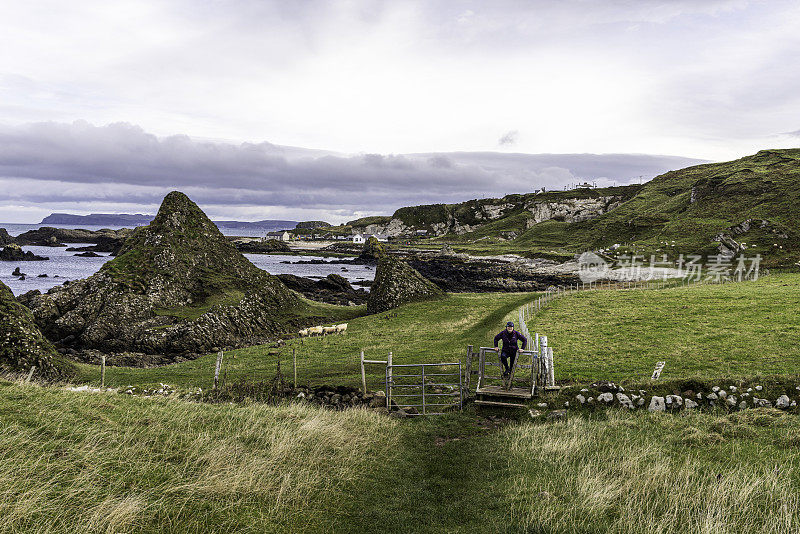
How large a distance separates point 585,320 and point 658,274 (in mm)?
56139

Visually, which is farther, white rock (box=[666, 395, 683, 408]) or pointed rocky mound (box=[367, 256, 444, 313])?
pointed rocky mound (box=[367, 256, 444, 313])

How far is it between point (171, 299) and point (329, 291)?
1361 inches

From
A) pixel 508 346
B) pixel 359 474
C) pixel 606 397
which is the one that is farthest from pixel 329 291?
pixel 359 474

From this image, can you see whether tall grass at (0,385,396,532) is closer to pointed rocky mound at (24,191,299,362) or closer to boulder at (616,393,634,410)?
boulder at (616,393,634,410)

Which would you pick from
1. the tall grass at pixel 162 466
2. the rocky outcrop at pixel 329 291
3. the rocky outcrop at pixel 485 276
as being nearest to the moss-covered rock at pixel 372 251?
the rocky outcrop at pixel 485 276

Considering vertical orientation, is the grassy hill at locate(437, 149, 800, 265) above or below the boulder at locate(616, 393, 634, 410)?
above

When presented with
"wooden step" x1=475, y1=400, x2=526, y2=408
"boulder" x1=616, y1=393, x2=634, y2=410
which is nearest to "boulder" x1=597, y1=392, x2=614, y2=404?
"boulder" x1=616, y1=393, x2=634, y2=410

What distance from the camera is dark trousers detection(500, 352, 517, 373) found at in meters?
19.9

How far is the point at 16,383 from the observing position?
14.4 metres

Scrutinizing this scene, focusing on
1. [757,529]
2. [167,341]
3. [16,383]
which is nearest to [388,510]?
[757,529]

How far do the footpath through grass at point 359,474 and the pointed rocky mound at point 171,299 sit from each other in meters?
31.8

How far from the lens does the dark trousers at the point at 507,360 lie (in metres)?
19.9

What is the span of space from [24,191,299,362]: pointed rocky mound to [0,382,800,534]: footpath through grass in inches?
1250

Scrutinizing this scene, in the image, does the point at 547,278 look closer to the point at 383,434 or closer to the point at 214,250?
the point at 214,250
